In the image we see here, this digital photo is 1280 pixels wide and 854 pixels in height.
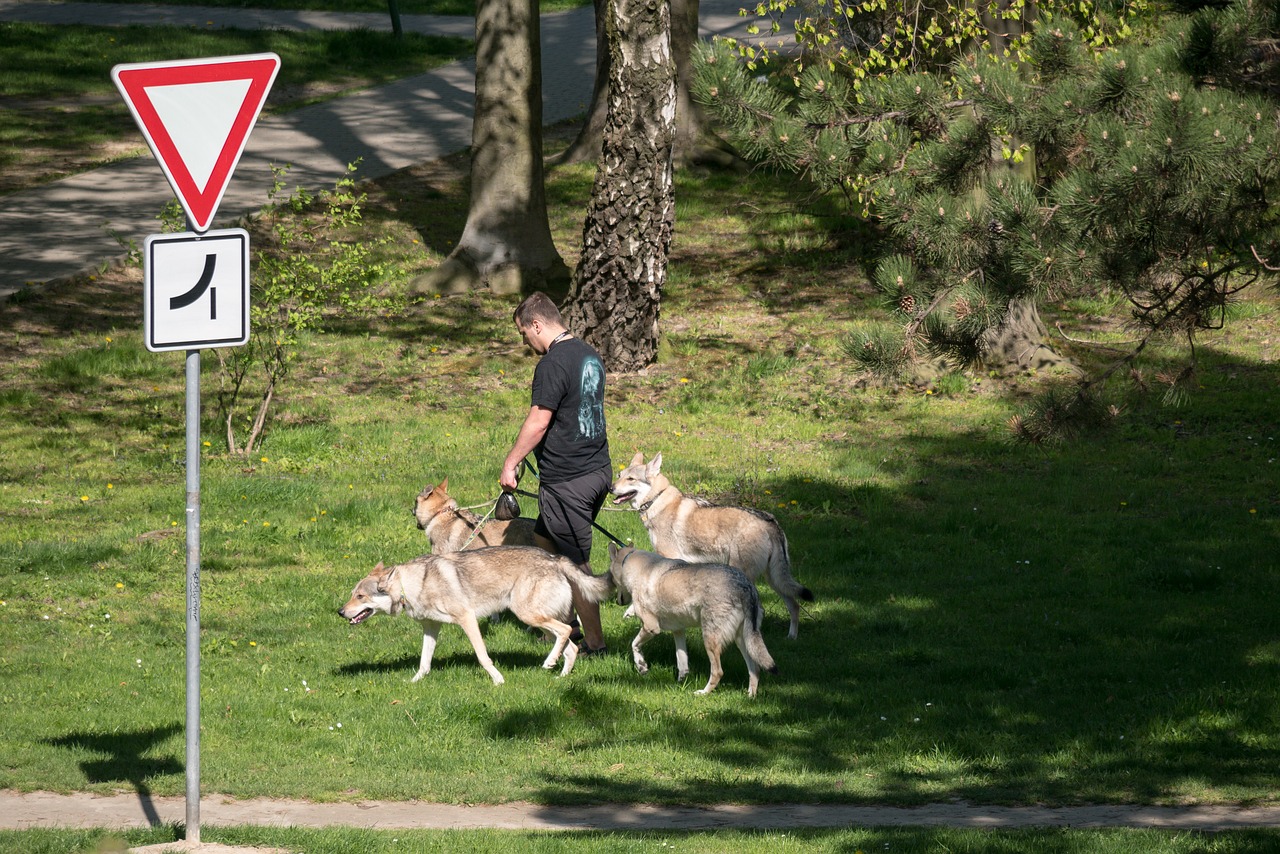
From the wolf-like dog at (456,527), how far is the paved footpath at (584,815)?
3.47 m

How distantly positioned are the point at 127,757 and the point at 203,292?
3.62 meters

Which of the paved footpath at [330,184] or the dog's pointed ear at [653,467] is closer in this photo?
the paved footpath at [330,184]

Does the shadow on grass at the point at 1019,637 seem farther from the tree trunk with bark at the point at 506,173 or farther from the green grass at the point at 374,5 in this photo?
the green grass at the point at 374,5

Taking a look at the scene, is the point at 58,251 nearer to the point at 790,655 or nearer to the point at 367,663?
the point at 367,663

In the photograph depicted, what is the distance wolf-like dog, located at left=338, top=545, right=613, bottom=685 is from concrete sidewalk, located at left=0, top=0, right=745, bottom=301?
394 inches

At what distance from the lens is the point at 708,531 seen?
35.2ft

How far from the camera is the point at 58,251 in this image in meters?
20.1

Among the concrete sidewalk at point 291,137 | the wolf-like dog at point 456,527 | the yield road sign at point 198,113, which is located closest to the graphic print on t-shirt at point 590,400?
the wolf-like dog at point 456,527

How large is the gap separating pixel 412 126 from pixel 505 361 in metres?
12.5

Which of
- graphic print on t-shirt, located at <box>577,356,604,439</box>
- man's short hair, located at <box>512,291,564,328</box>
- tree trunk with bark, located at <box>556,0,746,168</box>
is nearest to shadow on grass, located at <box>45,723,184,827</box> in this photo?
graphic print on t-shirt, located at <box>577,356,604,439</box>

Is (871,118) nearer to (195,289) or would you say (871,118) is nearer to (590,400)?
(590,400)

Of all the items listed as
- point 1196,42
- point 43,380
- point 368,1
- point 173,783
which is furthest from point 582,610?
point 368,1

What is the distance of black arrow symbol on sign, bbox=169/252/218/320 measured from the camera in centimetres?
608

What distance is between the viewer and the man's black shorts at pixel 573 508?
964 cm
